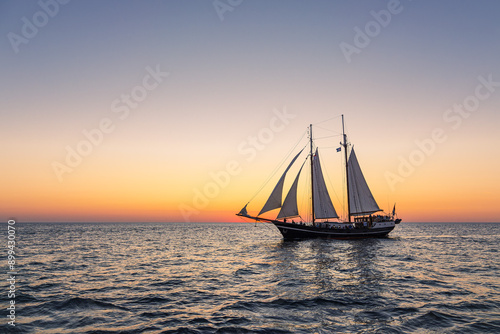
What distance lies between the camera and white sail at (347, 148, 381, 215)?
6175 centimetres

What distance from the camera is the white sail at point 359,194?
61750 mm

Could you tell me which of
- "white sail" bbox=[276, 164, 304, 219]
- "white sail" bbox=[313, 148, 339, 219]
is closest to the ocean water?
"white sail" bbox=[276, 164, 304, 219]

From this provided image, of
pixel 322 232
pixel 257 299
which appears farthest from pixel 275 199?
pixel 257 299

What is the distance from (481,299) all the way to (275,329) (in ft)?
43.5

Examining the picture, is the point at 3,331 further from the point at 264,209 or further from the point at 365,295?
the point at 264,209

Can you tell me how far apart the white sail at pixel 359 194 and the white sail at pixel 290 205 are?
16540 millimetres

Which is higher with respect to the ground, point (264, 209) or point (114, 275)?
point (264, 209)

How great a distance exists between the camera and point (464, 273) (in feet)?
82.4

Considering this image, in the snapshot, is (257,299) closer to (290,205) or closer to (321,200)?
(290,205)

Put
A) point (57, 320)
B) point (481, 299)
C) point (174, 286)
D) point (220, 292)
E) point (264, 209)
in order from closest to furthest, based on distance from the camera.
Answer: point (57, 320) → point (481, 299) → point (220, 292) → point (174, 286) → point (264, 209)

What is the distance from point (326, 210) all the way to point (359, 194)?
8.99 m

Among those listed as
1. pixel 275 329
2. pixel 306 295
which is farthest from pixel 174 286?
pixel 275 329

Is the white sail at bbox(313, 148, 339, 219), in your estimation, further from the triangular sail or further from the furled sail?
the triangular sail

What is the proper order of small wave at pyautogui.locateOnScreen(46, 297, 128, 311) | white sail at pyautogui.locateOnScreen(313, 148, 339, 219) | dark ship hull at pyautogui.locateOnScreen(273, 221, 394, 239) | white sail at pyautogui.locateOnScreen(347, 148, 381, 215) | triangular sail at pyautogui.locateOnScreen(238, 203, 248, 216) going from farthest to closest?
white sail at pyautogui.locateOnScreen(347, 148, 381, 215) < white sail at pyautogui.locateOnScreen(313, 148, 339, 219) < dark ship hull at pyautogui.locateOnScreen(273, 221, 394, 239) < triangular sail at pyautogui.locateOnScreen(238, 203, 248, 216) < small wave at pyautogui.locateOnScreen(46, 297, 128, 311)
